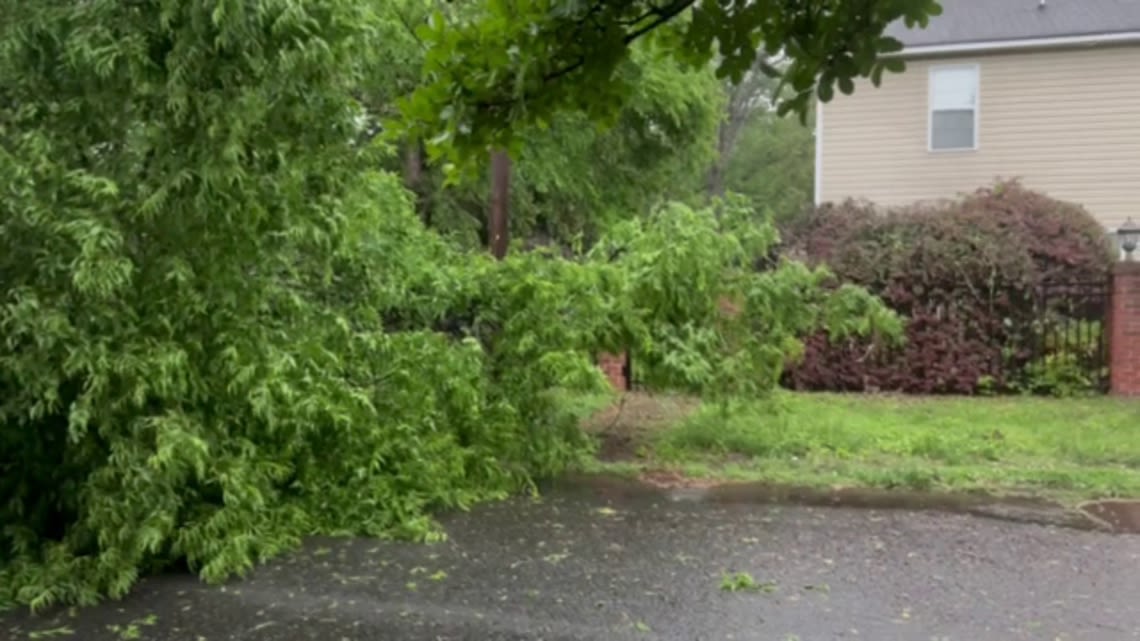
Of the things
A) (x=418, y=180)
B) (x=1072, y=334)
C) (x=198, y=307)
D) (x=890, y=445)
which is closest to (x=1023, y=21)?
(x=1072, y=334)

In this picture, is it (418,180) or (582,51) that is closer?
(582,51)

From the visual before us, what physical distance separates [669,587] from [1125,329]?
29.4ft

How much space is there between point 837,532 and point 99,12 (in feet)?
16.0

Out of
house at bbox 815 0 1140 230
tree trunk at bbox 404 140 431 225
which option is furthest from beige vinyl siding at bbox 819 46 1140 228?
tree trunk at bbox 404 140 431 225

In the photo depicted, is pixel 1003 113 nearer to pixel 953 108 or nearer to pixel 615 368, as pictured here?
pixel 953 108

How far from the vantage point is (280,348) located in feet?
19.2

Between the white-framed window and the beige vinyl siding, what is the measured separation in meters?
0.09

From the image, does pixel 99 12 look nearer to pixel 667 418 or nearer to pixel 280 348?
pixel 280 348

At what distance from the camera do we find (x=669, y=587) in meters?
5.46

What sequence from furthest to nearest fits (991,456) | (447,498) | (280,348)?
(991,456) → (447,498) → (280,348)

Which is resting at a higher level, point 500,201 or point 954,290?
point 500,201

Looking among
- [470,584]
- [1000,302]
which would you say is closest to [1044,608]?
[470,584]

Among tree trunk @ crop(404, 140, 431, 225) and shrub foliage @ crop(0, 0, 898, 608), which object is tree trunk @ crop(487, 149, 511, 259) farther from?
tree trunk @ crop(404, 140, 431, 225)

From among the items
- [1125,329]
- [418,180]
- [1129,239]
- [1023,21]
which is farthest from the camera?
[1023,21]
